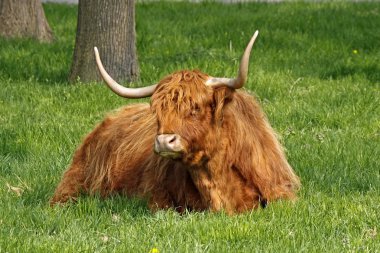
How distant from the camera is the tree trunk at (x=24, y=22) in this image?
47.2ft

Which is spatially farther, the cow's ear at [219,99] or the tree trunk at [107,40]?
the tree trunk at [107,40]

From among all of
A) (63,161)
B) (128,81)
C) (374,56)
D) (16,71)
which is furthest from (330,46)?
(63,161)

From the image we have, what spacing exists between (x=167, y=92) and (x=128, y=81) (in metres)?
5.20

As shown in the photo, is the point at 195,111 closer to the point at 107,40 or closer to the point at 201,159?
the point at 201,159

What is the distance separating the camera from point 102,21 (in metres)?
11.6

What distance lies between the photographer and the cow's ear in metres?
6.59

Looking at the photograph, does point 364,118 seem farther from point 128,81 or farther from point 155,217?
point 155,217

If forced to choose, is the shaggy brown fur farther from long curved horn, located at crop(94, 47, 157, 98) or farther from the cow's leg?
long curved horn, located at crop(94, 47, 157, 98)

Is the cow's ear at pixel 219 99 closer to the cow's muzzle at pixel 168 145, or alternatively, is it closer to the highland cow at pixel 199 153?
the highland cow at pixel 199 153

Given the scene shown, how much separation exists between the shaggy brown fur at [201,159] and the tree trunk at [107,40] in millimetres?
3928

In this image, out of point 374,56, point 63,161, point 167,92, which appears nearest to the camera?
point 167,92

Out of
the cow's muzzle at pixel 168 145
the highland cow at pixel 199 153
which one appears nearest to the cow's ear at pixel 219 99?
the highland cow at pixel 199 153

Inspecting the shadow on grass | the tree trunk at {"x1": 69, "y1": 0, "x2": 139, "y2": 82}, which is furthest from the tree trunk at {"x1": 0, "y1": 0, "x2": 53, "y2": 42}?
the tree trunk at {"x1": 69, "y1": 0, "x2": 139, "y2": 82}

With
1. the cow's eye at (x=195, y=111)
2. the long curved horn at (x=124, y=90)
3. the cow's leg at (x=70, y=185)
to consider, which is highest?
the long curved horn at (x=124, y=90)
